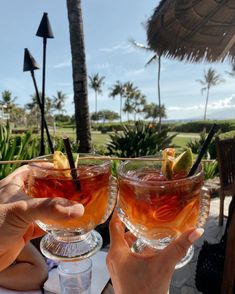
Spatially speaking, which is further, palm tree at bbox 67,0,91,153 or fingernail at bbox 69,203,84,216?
palm tree at bbox 67,0,91,153

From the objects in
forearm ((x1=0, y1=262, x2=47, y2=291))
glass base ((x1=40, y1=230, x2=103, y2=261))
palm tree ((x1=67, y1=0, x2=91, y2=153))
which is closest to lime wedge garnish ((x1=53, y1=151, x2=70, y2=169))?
glass base ((x1=40, y1=230, x2=103, y2=261))

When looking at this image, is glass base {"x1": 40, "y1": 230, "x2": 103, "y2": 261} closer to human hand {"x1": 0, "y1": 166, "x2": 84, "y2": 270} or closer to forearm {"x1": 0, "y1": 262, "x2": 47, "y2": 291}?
human hand {"x1": 0, "y1": 166, "x2": 84, "y2": 270}

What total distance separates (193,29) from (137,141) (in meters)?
2.96

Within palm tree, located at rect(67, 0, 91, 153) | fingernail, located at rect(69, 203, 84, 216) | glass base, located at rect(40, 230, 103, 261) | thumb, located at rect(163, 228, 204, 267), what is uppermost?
palm tree, located at rect(67, 0, 91, 153)

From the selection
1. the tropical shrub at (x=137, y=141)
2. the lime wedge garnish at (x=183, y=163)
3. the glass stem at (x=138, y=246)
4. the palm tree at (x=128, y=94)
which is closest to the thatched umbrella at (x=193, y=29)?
the tropical shrub at (x=137, y=141)

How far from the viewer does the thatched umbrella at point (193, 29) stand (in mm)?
3814

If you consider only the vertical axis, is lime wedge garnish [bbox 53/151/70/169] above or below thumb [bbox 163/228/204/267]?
above

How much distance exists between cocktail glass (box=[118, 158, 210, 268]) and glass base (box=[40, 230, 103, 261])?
144mm

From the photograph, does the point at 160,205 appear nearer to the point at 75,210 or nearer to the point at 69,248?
the point at 75,210

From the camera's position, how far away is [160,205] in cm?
71

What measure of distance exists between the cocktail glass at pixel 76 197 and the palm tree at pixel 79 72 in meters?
4.20

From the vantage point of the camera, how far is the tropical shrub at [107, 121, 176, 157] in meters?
6.49

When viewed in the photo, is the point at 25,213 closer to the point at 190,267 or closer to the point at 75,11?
the point at 190,267

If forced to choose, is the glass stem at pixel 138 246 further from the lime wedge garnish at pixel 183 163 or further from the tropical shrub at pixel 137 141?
the tropical shrub at pixel 137 141
